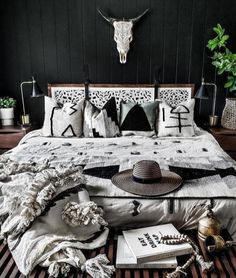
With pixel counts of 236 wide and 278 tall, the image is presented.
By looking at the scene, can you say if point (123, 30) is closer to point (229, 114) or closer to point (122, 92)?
point (122, 92)

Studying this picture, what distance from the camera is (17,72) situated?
3.39 metres

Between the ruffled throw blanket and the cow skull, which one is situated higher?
the cow skull

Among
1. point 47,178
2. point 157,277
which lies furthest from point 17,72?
point 157,277

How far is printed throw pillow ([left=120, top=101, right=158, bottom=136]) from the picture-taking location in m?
2.92

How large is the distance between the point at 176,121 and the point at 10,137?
1735 mm

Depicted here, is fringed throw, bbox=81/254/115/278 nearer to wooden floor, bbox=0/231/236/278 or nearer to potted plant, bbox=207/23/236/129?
wooden floor, bbox=0/231/236/278

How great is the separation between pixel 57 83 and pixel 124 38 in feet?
2.98

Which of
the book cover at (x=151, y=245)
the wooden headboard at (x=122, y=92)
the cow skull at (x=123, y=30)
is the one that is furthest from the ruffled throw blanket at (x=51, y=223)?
the cow skull at (x=123, y=30)

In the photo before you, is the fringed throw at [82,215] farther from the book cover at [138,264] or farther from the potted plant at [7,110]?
the potted plant at [7,110]

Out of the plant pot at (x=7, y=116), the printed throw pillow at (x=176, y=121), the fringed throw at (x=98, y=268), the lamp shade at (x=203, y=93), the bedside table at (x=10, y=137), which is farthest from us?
the plant pot at (x=7, y=116)

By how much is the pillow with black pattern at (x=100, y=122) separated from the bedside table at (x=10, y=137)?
2.37 feet

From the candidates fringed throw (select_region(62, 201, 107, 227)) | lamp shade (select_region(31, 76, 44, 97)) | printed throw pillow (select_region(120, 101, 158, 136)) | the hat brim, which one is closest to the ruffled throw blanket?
fringed throw (select_region(62, 201, 107, 227))

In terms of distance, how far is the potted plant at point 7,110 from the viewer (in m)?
3.28

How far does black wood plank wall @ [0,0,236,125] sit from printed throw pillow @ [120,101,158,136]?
461 millimetres
